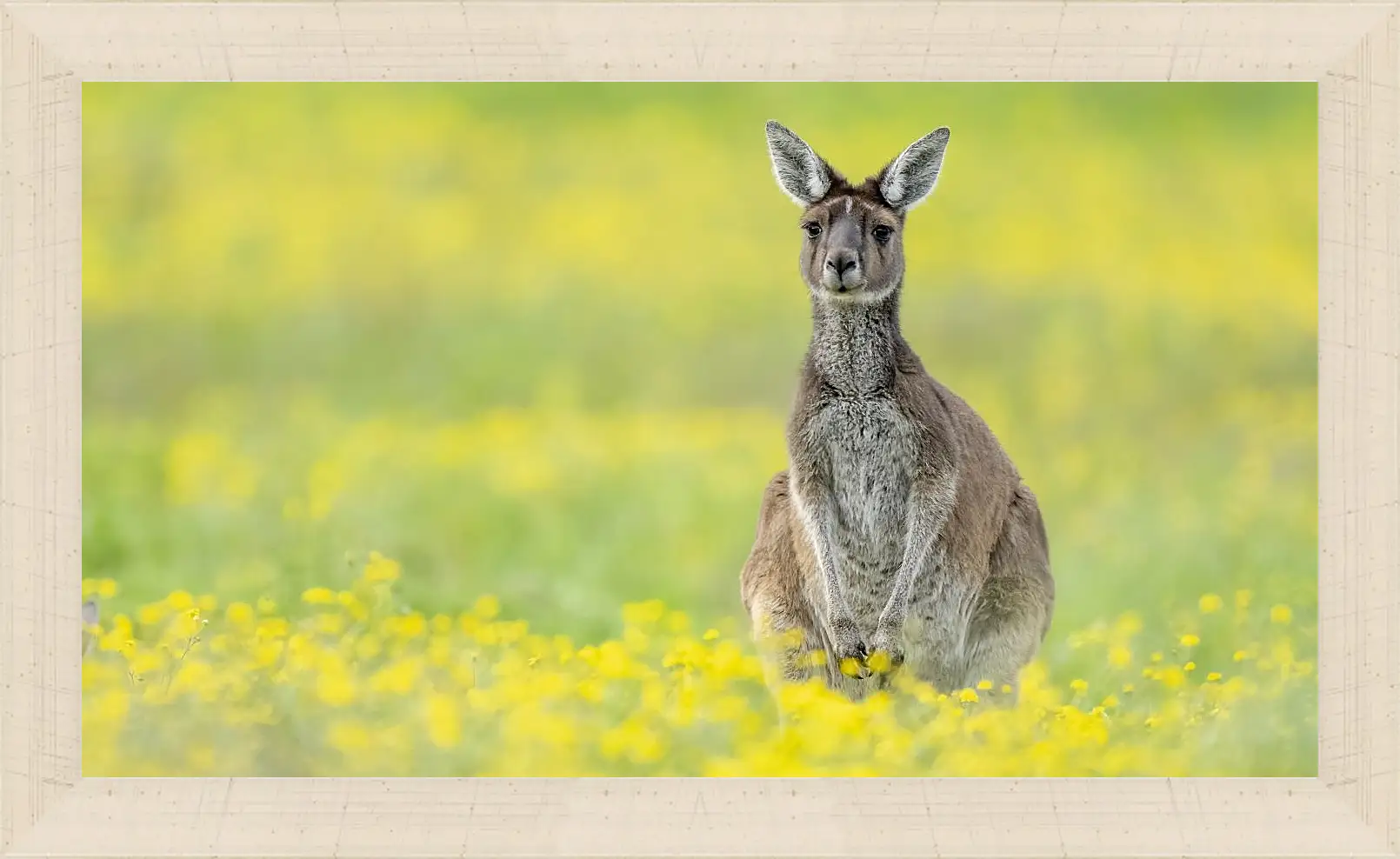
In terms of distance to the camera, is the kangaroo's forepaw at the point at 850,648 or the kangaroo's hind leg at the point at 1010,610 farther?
the kangaroo's hind leg at the point at 1010,610

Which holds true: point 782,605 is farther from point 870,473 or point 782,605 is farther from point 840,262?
point 840,262

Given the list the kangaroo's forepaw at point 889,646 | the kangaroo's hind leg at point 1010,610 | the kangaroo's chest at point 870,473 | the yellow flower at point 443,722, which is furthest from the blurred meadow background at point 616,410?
the kangaroo's chest at point 870,473

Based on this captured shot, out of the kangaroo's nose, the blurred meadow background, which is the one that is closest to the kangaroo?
the kangaroo's nose

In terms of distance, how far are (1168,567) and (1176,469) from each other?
9.35ft

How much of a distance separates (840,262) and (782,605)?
152 cm

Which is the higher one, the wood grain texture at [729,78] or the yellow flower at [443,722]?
the wood grain texture at [729,78]

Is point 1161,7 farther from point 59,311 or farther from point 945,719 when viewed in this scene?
point 59,311

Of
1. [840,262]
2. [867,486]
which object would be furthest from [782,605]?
[840,262]

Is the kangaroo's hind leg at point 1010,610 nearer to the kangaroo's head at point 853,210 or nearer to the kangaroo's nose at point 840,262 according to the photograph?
the kangaroo's head at point 853,210

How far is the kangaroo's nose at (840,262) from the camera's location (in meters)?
6.73

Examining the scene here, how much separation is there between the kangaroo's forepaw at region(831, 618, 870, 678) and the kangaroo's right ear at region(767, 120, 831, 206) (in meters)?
1.79

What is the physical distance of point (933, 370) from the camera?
52.6 ft

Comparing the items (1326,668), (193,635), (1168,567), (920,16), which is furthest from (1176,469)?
(193,635)

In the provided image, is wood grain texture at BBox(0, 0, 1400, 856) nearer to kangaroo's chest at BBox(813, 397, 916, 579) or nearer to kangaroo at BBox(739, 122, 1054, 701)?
kangaroo at BBox(739, 122, 1054, 701)
